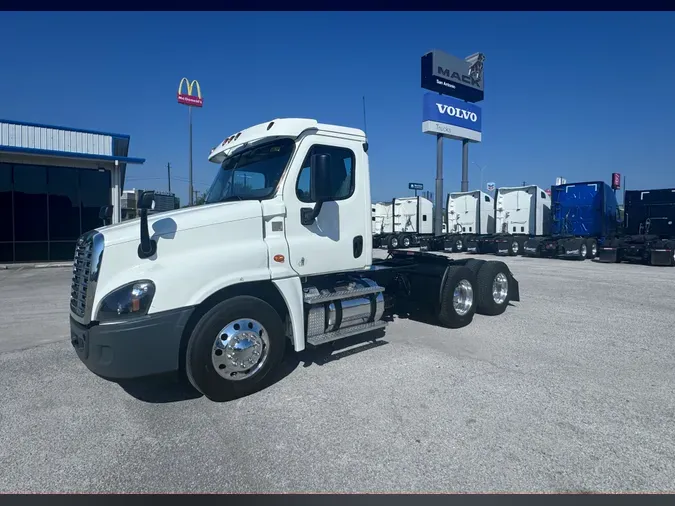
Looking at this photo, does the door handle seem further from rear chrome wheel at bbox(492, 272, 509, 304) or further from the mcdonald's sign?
the mcdonald's sign

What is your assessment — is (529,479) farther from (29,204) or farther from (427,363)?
(29,204)

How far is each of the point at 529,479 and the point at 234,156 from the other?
4.43m

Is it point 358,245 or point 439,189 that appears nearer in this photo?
point 358,245

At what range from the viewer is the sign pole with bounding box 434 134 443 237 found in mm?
Result: 28109

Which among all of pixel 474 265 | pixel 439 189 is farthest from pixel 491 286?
pixel 439 189

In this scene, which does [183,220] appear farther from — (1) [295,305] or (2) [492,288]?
(2) [492,288]

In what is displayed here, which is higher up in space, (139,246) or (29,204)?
(29,204)

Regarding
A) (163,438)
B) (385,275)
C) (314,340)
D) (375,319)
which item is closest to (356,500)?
(163,438)

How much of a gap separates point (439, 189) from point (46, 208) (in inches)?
895

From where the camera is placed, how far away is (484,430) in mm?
3381

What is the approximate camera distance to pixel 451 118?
98.4 ft

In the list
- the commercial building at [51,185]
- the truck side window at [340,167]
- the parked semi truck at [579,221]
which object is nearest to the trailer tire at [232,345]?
the truck side window at [340,167]

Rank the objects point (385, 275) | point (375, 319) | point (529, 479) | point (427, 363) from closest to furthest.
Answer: point (529, 479), point (427, 363), point (375, 319), point (385, 275)

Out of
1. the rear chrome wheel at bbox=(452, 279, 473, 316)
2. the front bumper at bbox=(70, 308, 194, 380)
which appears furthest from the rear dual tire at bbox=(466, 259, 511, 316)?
the front bumper at bbox=(70, 308, 194, 380)
